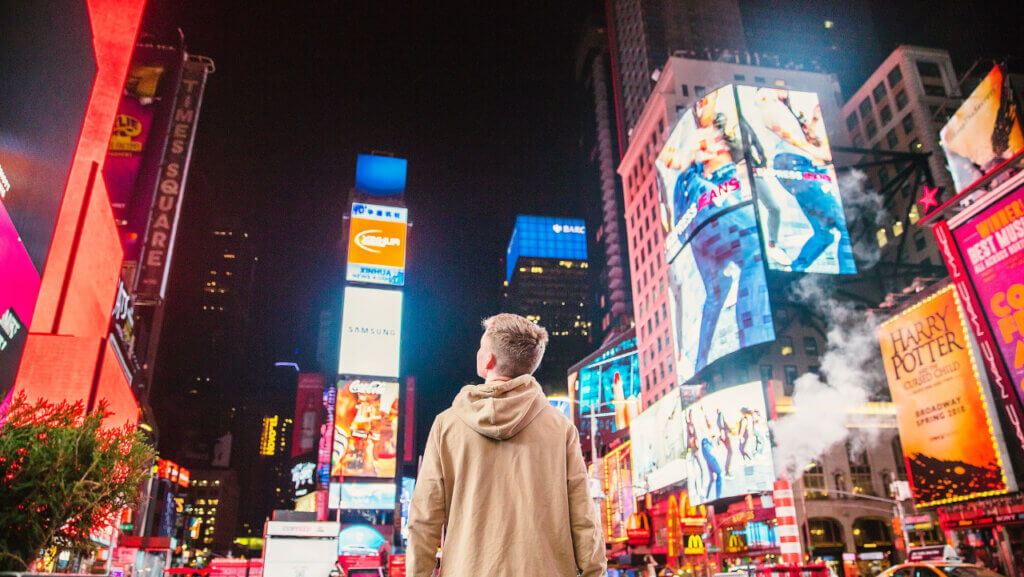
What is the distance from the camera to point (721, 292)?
44.3m

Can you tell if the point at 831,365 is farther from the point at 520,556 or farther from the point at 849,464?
the point at 520,556

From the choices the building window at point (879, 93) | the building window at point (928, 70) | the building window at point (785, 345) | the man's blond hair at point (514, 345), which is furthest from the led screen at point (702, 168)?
the man's blond hair at point (514, 345)

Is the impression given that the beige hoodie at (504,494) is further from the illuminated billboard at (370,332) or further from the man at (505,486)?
the illuminated billboard at (370,332)

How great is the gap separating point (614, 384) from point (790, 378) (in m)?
26.5

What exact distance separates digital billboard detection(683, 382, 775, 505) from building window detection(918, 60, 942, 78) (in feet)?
124

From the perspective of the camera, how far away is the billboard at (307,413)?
331 feet

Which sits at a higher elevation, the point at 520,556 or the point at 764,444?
the point at 764,444

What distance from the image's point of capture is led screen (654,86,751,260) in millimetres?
44406

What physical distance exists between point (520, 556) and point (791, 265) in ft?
144

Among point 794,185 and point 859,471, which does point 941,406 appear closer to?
point 794,185

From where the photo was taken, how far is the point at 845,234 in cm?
4325

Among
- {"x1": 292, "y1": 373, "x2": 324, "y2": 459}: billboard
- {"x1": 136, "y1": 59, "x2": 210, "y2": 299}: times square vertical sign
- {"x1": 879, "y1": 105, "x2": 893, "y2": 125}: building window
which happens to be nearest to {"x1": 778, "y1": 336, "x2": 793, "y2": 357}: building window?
{"x1": 879, "y1": 105, "x2": 893, "y2": 125}: building window

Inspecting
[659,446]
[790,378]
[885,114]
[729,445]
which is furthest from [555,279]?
[729,445]

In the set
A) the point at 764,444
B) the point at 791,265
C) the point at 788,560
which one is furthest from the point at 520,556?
the point at 791,265
